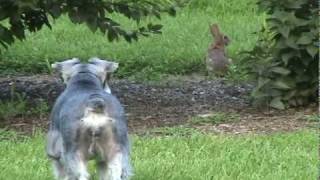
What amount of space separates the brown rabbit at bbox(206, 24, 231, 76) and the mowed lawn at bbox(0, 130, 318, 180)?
3411 mm

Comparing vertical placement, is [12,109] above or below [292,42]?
below

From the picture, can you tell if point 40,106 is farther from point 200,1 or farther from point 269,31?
point 200,1

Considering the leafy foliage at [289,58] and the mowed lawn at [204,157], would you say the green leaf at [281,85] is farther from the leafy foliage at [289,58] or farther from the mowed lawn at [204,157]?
the mowed lawn at [204,157]

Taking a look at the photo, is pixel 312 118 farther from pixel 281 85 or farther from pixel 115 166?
pixel 115 166

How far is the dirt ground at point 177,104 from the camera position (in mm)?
8609

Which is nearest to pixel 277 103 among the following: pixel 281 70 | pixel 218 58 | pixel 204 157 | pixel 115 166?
pixel 281 70

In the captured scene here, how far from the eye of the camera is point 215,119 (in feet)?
28.9

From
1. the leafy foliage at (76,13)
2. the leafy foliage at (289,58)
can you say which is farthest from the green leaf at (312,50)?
the leafy foliage at (76,13)

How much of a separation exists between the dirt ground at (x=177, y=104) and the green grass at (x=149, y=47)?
0.57 metres

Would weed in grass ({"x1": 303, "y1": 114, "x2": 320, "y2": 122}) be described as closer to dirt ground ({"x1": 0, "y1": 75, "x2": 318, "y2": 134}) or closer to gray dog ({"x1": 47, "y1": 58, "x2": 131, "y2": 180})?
dirt ground ({"x1": 0, "y1": 75, "x2": 318, "y2": 134})

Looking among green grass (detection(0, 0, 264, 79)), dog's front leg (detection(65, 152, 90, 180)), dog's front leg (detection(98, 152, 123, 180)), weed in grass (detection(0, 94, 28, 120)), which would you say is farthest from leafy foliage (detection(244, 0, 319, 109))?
dog's front leg (detection(65, 152, 90, 180))

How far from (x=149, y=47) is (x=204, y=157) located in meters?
6.63

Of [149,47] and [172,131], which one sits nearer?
[172,131]

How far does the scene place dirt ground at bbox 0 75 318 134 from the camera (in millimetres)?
8609
